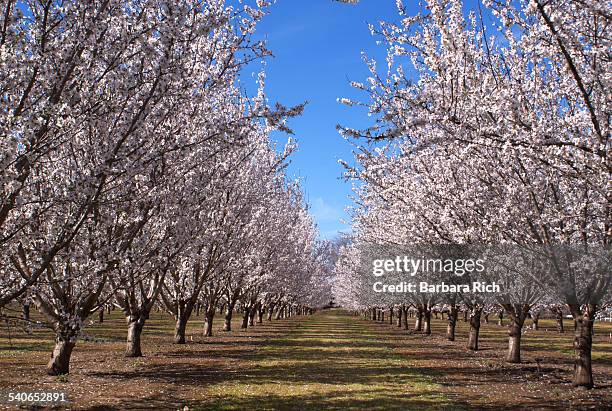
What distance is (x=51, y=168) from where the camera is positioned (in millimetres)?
10477

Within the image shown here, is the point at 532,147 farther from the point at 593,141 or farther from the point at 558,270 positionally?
the point at 558,270

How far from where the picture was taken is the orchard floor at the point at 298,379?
12.2 m

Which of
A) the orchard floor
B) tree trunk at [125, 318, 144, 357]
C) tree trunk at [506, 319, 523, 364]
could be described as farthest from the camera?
tree trunk at [506, 319, 523, 364]

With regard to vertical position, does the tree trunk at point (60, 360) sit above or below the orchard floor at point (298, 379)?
above

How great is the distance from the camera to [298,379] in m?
15.6

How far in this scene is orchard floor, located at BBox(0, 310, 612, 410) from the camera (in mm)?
12211

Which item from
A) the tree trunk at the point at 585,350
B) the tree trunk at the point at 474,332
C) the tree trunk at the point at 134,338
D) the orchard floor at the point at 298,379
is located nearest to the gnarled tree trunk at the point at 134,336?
the tree trunk at the point at 134,338

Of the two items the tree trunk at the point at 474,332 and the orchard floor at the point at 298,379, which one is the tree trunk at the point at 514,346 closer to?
the orchard floor at the point at 298,379

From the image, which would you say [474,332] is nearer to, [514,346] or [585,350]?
[514,346]

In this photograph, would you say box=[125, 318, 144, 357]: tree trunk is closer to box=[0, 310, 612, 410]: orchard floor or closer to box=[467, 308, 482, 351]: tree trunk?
box=[0, 310, 612, 410]: orchard floor

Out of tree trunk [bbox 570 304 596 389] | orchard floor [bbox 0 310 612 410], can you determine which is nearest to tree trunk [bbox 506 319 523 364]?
orchard floor [bbox 0 310 612 410]

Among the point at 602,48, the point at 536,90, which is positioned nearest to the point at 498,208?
the point at 536,90

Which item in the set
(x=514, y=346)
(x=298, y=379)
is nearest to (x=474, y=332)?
(x=514, y=346)

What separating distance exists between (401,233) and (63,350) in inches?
591
